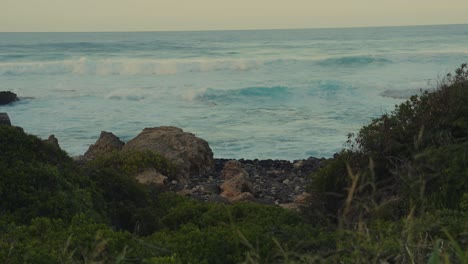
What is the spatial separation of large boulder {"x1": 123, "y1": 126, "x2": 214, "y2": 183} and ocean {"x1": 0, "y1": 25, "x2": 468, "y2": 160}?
3837 millimetres

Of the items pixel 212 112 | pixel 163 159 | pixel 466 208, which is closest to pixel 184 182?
pixel 163 159

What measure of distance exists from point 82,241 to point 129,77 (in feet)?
152

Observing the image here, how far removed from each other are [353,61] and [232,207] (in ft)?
167

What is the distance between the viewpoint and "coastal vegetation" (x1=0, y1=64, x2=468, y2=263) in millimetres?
5430

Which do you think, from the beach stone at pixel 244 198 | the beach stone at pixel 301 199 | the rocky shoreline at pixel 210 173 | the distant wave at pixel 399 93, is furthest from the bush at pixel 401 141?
the distant wave at pixel 399 93

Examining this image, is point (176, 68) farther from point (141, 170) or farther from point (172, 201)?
point (172, 201)

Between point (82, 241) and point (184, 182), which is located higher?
point (82, 241)

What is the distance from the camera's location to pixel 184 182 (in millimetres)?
14172

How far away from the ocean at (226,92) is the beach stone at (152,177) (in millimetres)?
5468

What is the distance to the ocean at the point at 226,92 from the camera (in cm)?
2400

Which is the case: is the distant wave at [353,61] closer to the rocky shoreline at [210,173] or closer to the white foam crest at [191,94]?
the white foam crest at [191,94]

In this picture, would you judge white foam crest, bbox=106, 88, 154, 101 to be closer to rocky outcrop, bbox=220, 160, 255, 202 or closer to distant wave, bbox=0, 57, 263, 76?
distant wave, bbox=0, 57, 263, 76

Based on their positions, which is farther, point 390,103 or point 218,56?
point 218,56

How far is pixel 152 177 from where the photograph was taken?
13062 mm
